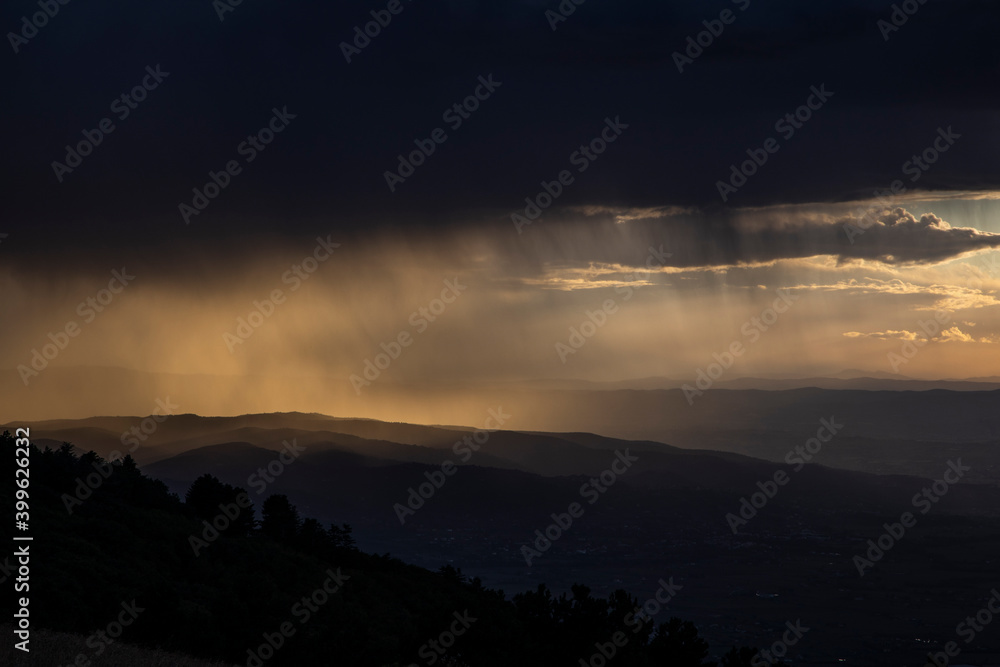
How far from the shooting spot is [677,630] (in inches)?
1831

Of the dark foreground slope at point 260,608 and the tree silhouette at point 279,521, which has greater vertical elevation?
the tree silhouette at point 279,521

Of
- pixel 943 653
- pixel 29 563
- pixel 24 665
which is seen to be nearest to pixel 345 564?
pixel 29 563

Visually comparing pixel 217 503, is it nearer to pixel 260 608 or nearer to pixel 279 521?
pixel 279 521

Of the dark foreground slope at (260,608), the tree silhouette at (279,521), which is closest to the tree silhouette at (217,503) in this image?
the tree silhouette at (279,521)

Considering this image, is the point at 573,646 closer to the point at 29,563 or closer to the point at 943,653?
the point at 29,563

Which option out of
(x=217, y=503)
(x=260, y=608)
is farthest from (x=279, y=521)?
(x=260, y=608)

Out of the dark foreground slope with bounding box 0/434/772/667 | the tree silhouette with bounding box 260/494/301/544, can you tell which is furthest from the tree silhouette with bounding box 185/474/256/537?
the dark foreground slope with bounding box 0/434/772/667

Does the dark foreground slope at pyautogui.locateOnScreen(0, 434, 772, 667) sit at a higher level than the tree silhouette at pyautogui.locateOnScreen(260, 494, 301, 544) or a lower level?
lower

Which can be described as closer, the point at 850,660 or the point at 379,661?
the point at 379,661

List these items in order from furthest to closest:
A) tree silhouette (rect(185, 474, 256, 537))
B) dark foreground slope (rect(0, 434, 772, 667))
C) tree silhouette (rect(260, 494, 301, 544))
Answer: tree silhouette (rect(260, 494, 301, 544))
tree silhouette (rect(185, 474, 256, 537))
dark foreground slope (rect(0, 434, 772, 667))

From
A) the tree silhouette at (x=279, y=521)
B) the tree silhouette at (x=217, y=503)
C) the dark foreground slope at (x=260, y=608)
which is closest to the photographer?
the dark foreground slope at (x=260, y=608)

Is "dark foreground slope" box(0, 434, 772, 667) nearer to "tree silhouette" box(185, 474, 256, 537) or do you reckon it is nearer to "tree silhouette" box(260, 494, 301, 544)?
"tree silhouette" box(185, 474, 256, 537)

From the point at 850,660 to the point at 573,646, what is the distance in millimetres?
141068

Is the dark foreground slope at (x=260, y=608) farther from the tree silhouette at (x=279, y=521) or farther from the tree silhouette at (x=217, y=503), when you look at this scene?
the tree silhouette at (x=279, y=521)
